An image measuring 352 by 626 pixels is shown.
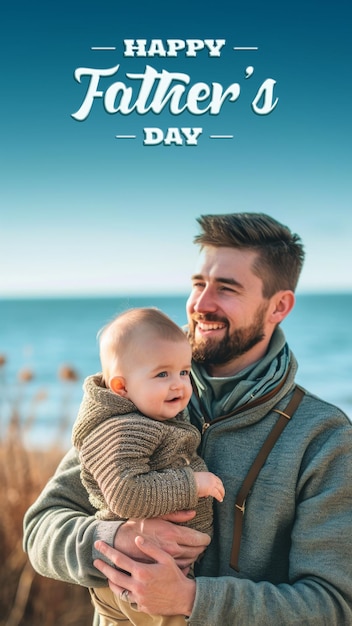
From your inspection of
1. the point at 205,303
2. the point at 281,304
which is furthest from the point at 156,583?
the point at 281,304

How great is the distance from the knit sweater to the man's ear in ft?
2.24

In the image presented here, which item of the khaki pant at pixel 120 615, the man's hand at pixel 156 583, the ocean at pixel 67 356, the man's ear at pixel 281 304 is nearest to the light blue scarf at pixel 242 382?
the man's ear at pixel 281 304

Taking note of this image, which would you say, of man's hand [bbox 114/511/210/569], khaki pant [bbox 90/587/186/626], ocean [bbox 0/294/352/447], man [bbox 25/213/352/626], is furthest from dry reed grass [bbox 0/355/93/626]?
man's hand [bbox 114/511/210/569]

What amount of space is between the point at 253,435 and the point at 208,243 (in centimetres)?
75

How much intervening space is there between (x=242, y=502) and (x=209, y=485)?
19cm

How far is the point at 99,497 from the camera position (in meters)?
2.28

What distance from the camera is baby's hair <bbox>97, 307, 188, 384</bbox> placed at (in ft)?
7.29

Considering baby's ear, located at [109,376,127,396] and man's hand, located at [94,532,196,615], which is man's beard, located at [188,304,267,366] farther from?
man's hand, located at [94,532,196,615]

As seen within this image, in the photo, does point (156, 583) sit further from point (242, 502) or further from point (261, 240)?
point (261, 240)

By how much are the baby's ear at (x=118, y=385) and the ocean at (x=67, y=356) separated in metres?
0.23

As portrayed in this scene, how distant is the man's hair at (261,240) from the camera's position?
106 inches

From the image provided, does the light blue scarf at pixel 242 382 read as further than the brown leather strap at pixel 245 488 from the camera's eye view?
Yes

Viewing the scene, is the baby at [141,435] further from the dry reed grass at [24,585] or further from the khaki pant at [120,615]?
the dry reed grass at [24,585]

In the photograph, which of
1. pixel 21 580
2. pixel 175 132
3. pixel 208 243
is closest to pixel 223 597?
pixel 208 243
